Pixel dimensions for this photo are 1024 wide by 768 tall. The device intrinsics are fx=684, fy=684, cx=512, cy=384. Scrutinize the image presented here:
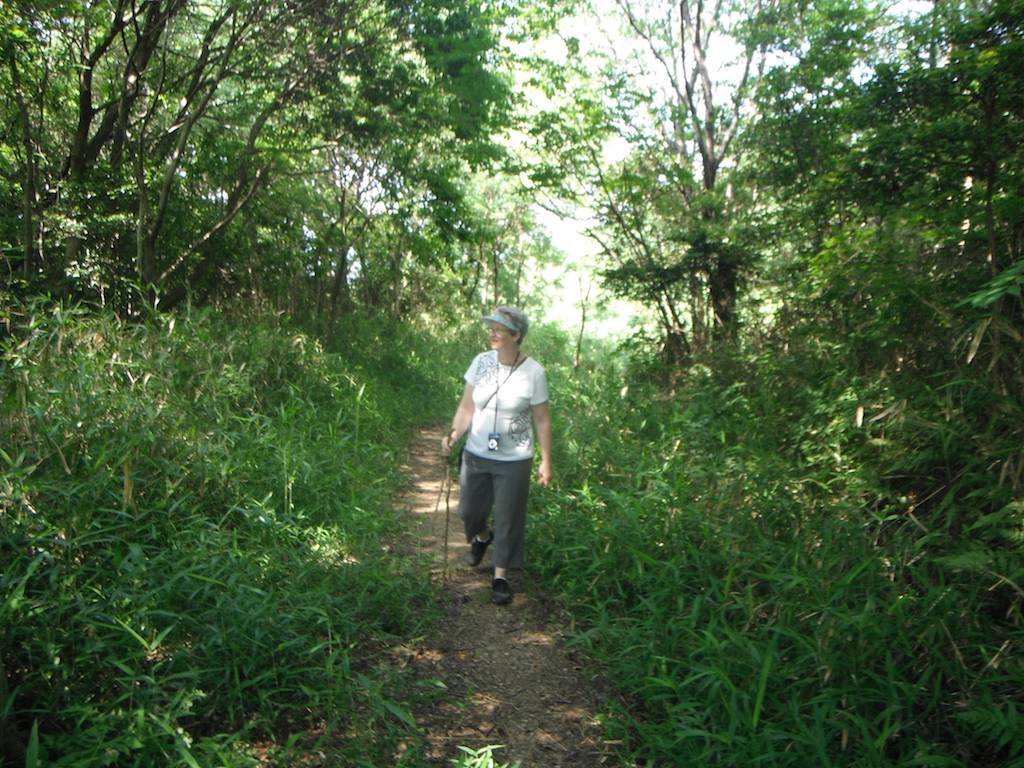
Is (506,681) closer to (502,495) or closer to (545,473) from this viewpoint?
(502,495)

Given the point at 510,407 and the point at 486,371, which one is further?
the point at 486,371

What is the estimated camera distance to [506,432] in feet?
14.3

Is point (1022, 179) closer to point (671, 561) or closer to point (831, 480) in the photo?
point (831, 480)

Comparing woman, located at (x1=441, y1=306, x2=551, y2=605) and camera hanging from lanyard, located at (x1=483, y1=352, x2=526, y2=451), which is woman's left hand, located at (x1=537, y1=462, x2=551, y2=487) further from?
camera hanging from lanyard, located at (x1=483, y1=352, x2=526, y2=451)

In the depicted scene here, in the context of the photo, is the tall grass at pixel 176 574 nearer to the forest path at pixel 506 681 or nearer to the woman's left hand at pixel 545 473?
the forest path at pixel 506 681

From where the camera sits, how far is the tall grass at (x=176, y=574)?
2.66 m

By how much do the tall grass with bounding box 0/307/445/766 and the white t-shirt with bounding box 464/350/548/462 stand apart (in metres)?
1.00

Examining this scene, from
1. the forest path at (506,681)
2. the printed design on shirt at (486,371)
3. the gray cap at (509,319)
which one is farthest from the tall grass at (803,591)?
the gray cap at (509,319)

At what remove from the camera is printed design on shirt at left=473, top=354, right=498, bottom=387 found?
4457 mm

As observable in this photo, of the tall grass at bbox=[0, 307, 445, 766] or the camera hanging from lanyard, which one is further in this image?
the camera hanging from lanyard

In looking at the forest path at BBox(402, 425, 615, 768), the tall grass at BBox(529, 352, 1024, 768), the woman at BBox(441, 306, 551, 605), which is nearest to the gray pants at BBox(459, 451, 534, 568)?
the woman at BBox(441, 306, 551, 605)

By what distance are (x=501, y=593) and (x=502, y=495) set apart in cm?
65

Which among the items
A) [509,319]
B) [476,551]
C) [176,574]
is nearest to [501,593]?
[476,551]

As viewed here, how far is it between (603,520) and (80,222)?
250 inches
